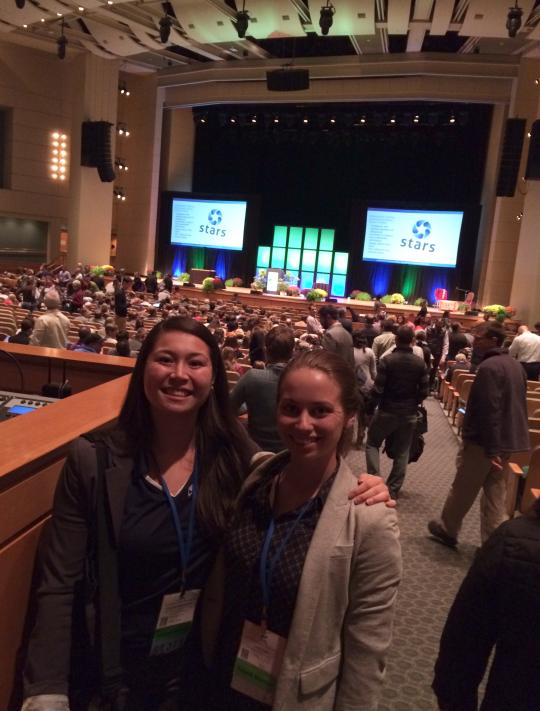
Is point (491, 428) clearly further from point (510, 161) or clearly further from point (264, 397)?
point (510, 161)

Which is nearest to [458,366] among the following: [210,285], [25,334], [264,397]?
[25,334]

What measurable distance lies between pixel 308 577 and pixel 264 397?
199 centimetres

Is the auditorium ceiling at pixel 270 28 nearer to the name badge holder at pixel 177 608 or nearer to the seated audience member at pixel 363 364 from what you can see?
the seated audience member at pixel 363 364

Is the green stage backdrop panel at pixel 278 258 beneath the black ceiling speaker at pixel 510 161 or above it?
beneath

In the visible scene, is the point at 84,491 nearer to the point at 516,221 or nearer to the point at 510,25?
the point at 510,25

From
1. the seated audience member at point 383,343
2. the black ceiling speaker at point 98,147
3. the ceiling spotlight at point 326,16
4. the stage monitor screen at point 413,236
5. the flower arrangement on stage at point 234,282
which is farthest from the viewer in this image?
the flower arrangement on stage at point 234,282

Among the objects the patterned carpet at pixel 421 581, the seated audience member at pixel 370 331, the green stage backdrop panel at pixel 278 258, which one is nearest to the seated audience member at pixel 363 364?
the patterned carpet at pixel 421 581

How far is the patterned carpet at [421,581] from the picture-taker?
8.36 ft

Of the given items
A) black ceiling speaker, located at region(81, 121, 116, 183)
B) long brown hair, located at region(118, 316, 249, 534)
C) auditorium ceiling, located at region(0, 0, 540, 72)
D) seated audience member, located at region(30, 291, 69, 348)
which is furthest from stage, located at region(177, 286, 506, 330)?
long brown hair, located at region(118, 316, 249, 534)

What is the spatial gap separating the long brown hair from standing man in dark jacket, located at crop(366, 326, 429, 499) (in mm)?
3104

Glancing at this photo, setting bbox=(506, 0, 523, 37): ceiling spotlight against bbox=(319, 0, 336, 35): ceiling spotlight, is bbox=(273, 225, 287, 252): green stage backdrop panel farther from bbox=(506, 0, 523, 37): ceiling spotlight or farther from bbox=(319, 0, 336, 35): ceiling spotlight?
bbox=(506, 0, 523, 37): ceiling spotlight

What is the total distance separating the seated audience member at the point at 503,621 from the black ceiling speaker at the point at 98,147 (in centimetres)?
2138

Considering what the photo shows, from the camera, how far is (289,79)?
16.2 m

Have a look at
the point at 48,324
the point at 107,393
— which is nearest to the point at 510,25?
the point at 48,324
